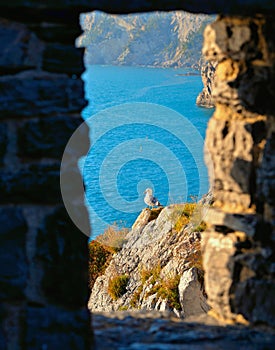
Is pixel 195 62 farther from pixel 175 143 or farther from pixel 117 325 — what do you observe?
pixel 117 325

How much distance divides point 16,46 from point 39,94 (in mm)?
218

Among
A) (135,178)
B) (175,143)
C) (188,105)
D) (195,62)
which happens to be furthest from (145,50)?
(135,178)

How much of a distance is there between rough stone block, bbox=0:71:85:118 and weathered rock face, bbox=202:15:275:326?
0.94 m

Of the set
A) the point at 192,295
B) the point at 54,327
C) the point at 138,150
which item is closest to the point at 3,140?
the point at 54,327

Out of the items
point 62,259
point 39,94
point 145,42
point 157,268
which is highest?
point 145,42

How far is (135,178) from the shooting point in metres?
31.6

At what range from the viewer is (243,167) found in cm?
384

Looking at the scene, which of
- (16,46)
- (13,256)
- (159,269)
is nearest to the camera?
(16,46)

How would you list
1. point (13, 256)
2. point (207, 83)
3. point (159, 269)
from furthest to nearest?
point (207, 83) < point (159, 269) < point (13, 256)

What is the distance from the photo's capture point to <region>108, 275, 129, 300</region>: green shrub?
12.9 meters

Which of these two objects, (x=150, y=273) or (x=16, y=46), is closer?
(x=16, y=46)

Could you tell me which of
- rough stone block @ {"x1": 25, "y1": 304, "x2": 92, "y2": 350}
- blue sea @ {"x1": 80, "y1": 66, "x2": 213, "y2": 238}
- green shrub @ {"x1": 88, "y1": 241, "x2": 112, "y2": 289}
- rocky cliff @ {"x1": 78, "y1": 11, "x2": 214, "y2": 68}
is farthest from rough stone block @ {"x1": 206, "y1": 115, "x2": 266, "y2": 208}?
rocky cliff @ {"x1": 78, "y1": 11, "x2": 214, "y2": 68}

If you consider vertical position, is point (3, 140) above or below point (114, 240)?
below

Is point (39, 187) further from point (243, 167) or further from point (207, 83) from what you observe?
point (207, 83)
